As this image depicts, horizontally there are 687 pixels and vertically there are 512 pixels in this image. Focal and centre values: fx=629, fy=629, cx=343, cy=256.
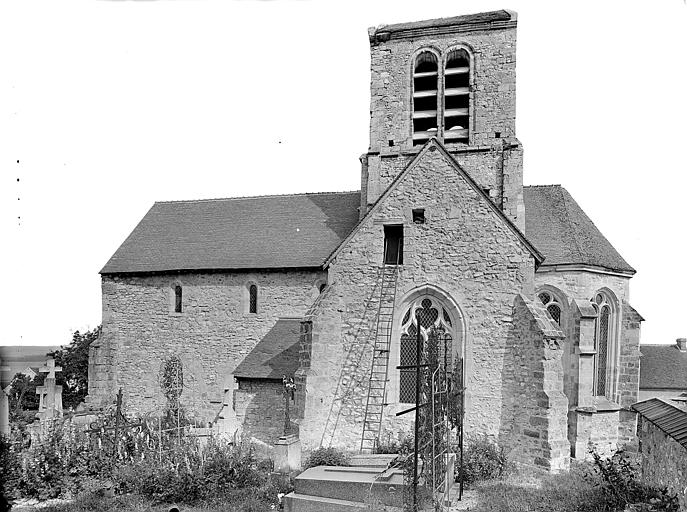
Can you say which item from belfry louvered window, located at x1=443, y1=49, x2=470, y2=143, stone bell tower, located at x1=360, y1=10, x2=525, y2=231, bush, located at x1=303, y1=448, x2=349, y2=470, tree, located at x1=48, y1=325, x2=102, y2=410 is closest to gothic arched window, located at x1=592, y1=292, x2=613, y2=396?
stone bell tower, located at x1=360, y1=10, x2=525, y2=231

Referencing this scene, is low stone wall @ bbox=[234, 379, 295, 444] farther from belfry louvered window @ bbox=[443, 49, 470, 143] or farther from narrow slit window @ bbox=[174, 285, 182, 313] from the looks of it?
belfry louvered window @ bbox=[443, 49, 470, 143]

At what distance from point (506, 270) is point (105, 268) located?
14.7 meters

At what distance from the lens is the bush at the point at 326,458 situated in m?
14.8

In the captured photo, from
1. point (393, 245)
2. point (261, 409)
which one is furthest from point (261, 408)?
point (393, 245)

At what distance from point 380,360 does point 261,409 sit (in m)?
4.34

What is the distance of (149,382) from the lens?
878 inches

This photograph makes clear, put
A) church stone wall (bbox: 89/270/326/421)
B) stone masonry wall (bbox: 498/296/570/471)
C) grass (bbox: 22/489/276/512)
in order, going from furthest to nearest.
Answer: church stone wall (bbox: 89/270/326/421) < stone masonry wall (bbox: 498/296/570/471) < grass (bbox: 22/489/276/512)

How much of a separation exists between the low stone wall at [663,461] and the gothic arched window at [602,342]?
20.7 feet

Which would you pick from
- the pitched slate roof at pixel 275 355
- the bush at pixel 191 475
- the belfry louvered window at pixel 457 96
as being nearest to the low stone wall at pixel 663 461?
the bush at pixel 191 475

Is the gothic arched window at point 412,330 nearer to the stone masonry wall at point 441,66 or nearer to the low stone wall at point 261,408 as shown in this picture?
the low stone wall at point 261,408

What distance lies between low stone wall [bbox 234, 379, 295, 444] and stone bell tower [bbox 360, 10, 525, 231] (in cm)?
641

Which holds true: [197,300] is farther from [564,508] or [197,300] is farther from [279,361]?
[564,508]

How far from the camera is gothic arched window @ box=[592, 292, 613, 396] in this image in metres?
19.9

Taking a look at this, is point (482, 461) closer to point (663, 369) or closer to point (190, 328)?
point (190, 328)
